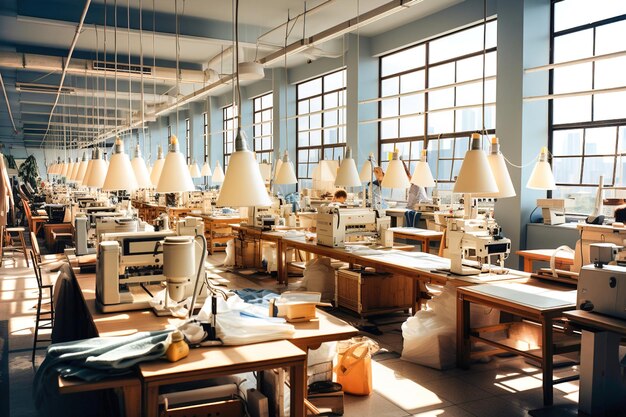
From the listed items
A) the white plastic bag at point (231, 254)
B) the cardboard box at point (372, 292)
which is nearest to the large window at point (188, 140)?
the white plastic bag at point (231, 254)

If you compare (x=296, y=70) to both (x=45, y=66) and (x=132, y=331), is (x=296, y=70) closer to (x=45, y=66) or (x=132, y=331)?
(x=45, y=66)

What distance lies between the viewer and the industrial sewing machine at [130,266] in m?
3.18

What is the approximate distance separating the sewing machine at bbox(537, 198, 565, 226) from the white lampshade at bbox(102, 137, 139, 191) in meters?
5.91

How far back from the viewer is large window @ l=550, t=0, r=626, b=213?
7434 mm

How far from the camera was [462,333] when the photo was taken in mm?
4348

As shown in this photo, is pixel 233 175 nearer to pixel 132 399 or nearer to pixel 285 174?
pixel 132 399

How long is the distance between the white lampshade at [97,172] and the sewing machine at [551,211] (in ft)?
19.4

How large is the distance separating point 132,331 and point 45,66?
9009 millimetres

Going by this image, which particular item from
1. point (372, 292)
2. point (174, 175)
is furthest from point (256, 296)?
point (372, 292)

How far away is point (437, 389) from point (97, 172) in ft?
10.5

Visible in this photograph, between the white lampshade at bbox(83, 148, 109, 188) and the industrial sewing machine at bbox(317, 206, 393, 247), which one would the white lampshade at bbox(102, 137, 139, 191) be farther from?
the industrial sewing machine at bbox(317, 206, 393, 247)

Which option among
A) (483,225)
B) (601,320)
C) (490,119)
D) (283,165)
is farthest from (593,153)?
(601,320)

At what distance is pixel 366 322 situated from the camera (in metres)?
5.77

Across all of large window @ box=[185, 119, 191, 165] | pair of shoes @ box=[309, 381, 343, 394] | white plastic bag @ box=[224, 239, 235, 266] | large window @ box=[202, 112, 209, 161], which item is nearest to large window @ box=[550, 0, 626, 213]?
white plastic bag @ box=[224, 239, 235, 266]
